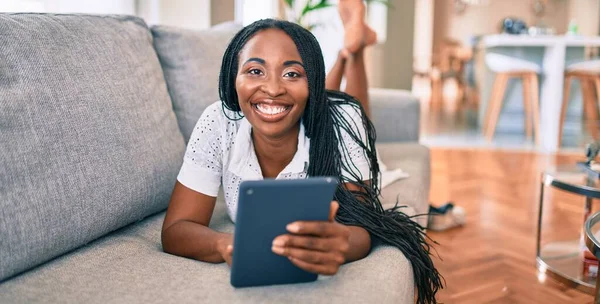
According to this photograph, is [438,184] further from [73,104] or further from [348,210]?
[73,104]

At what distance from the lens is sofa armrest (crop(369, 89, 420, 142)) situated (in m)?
2.38

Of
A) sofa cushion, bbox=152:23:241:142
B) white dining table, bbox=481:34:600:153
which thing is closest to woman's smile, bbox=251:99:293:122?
sofa cushion, bbox=152:23:241:142

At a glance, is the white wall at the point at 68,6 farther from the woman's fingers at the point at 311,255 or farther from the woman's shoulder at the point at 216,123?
the woman's fingers at the point at 311,255

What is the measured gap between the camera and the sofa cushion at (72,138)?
3.43 ft

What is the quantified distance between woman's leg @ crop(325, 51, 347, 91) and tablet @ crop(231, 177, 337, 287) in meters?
1.17

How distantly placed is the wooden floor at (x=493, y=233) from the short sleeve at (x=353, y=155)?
0.56m

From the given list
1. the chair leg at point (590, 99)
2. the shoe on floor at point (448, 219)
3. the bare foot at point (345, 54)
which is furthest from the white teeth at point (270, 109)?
the chair leg at point (590, 99)

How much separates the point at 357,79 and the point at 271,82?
3.26ft

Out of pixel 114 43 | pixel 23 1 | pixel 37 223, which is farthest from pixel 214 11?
pixel 37 223

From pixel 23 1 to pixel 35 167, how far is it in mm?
1154

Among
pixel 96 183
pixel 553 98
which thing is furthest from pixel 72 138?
pixel 553 98

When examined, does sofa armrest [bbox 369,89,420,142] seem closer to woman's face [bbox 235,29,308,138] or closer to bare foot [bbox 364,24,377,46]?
bare foot [bbox 364,24,377,46]

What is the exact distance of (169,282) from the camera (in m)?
1.01

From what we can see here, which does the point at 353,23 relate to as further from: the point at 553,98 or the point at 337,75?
the point at 553,98
